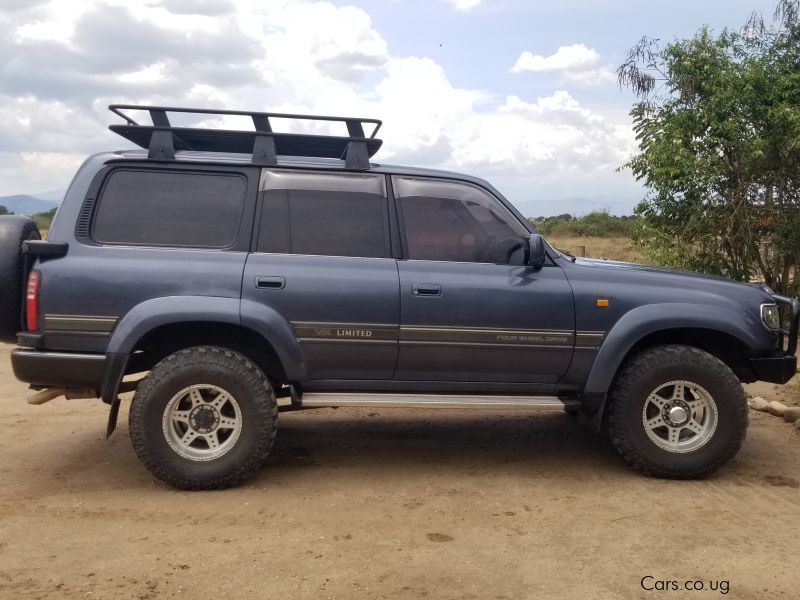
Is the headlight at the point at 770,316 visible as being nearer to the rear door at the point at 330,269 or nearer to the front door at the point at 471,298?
the front door at the point at 471,298

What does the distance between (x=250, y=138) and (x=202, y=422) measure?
1.82 m

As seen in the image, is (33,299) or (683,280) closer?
A: (33,299)

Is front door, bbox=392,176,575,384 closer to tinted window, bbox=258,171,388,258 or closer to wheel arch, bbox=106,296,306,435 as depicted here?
tinted window, bbox=258,171,388,258

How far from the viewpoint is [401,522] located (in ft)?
13.4

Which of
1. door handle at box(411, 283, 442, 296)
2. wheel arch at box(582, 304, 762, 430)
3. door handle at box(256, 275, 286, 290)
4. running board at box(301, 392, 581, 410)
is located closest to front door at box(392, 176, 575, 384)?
door handle at box(411, 283, 442, 296)

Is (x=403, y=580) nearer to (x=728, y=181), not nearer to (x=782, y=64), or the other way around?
(x=728, y=181)

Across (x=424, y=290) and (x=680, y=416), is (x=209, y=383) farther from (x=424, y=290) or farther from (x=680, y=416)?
(x=680, y=416)

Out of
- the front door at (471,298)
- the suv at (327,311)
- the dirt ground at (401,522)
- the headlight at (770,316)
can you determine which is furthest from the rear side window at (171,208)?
the headlight at (770,316)

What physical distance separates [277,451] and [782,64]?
8072mm

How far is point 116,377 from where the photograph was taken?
4.45 metres

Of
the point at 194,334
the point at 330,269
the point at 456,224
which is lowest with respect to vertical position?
the point at 194,334

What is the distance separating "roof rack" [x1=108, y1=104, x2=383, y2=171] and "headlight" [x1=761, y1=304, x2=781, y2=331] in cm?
269

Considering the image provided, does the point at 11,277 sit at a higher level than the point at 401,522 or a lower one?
higher

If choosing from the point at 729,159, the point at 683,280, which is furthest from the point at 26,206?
the point at 683,280
